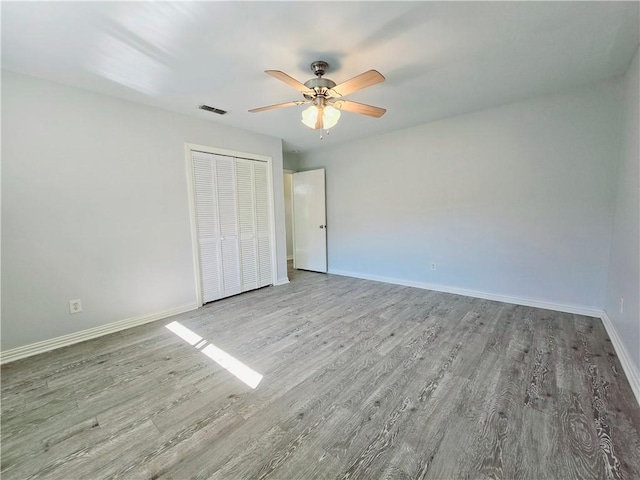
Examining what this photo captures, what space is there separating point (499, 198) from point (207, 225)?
3.78 m

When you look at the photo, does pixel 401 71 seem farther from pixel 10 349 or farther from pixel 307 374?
pixel 10 349

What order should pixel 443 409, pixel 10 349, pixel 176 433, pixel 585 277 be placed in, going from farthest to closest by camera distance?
pixel 585 277
pixel 10 349
pixel 443 409
pixel 176 433

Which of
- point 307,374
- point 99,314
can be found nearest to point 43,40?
point 99,314

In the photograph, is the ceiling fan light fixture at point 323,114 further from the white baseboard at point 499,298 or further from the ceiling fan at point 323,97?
the white baseboard at point 499,298

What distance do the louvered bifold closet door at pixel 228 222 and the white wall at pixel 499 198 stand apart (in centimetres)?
172

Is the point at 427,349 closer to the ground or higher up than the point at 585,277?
closer to the ground

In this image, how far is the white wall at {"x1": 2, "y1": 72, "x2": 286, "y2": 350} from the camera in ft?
7.39

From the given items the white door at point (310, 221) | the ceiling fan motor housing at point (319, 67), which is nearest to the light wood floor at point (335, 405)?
the ceiling fan motor housing at point (319, 67)

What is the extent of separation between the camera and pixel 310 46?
6.42 feet

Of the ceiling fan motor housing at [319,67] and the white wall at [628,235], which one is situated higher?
the ceiling fan motor housing at [319,67]

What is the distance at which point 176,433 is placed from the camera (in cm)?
149

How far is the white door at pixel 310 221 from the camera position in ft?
16.8

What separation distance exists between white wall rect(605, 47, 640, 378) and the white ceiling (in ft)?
1.37

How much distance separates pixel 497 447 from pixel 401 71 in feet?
8.98
